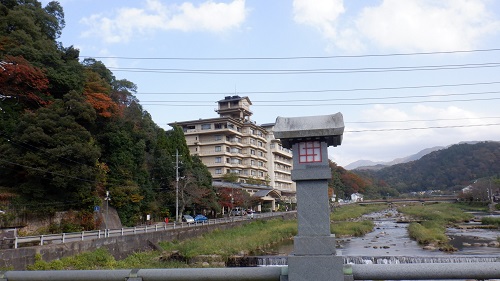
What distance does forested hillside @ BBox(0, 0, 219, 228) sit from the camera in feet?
74.8

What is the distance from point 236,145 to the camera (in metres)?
63.5

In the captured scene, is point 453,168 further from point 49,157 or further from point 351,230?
point 49,157

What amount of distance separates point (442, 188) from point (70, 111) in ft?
445

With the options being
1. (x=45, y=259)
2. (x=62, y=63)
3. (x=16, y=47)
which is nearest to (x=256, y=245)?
(x=45, y=259)

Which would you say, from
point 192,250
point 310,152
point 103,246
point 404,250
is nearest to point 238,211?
point 192,250

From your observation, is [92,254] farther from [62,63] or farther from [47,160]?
[62,63]

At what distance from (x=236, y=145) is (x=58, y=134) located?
4129 centimetres

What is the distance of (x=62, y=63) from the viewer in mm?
28547

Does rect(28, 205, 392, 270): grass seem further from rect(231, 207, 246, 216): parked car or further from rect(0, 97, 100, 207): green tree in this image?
rect(231, 207, 246, 216): parked car

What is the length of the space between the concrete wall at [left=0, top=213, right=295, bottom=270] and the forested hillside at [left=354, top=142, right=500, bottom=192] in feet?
391

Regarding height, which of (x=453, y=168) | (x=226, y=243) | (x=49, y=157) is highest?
(x=453, y=168)

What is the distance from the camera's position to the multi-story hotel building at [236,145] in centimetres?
6191

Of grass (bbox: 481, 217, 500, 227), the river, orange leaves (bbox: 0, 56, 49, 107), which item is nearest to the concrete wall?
the river

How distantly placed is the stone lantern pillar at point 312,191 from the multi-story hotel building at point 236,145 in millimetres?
54278
